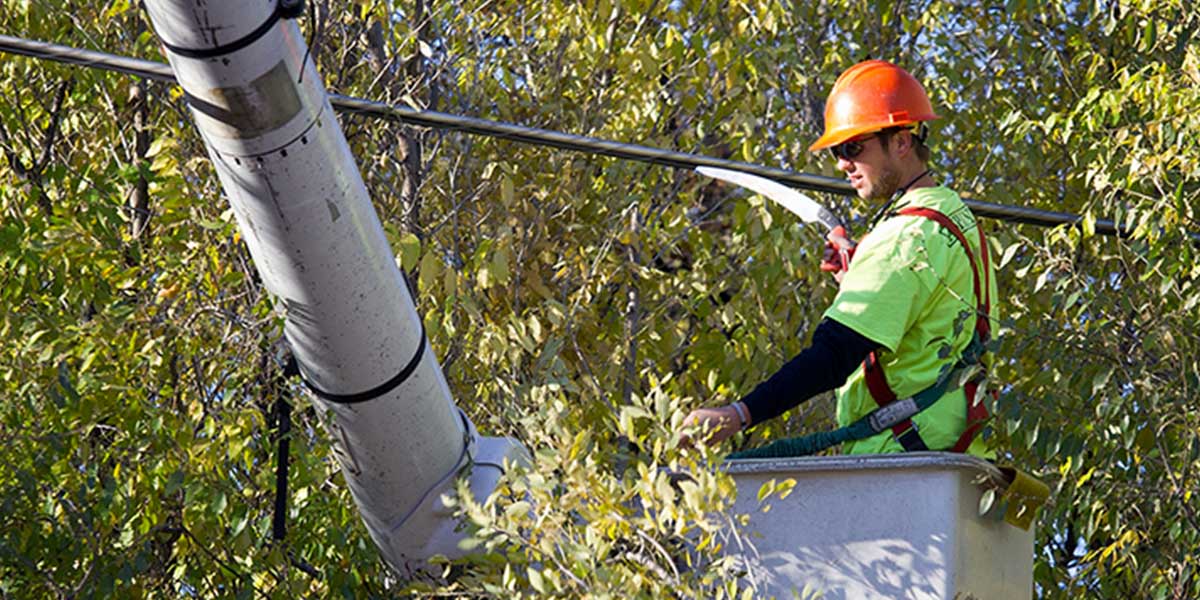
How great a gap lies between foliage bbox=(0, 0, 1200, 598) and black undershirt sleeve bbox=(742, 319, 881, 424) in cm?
25

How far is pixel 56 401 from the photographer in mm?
5578

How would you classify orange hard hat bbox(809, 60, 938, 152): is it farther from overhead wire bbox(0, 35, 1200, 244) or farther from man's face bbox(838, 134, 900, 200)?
overhead wire bbox(0, 35, 1200, 244)

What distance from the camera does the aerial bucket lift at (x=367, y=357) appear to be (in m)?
3.85

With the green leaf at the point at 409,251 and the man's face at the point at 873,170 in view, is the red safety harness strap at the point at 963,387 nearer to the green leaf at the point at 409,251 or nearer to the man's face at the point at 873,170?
the man's face at the point at 873,170

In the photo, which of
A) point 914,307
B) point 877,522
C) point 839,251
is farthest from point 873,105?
point 877,522

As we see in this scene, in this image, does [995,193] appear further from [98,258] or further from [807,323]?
[98,258]

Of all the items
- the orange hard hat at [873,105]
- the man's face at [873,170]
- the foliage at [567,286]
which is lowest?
the foliage at [567,286]

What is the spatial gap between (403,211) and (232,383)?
174 cm

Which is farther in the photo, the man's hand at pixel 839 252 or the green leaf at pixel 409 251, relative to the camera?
the green leaf at pixel 409 251

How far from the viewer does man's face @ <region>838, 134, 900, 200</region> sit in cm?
484

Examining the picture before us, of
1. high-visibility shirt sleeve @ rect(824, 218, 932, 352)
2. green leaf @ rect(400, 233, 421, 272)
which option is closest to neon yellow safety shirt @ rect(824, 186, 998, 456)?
high-visibility shirt sleeve @ rect(824, 218, 932, 352)

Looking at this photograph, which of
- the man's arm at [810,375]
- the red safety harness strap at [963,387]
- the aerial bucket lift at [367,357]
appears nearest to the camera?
the aerial bucket lift at [367,357]

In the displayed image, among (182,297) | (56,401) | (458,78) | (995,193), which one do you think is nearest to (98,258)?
(182,297)

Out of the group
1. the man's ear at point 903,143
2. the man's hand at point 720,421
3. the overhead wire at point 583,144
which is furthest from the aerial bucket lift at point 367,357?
the overhead wire at point 583,144
